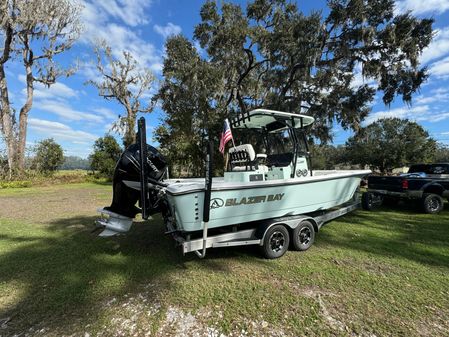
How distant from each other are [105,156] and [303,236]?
2477 cm

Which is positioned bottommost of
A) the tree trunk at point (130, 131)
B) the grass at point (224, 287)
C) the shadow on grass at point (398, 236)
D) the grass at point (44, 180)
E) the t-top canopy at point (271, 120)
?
the grass at point (224, 287)

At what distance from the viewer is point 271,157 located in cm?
532

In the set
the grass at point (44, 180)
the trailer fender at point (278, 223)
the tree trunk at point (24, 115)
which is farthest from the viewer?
the tree trunk at point (24, 115)

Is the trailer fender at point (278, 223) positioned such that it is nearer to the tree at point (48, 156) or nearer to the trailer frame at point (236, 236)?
the trailer frame at point (236, 236)

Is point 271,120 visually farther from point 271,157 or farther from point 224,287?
point 224,287

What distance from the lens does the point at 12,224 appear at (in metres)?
6.26

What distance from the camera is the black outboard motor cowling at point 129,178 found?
148 inches

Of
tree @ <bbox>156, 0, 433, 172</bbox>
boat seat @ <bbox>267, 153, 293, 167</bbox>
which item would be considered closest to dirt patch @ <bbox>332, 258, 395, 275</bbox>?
boat seat @ <bbox>267, 153, 293, 167</bbox>

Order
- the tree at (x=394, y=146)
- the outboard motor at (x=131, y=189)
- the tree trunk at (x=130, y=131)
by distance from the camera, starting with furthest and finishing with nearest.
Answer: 1. the tree at (x=394, y=146)
2. the tree trunk at (x=130, y=131)
3. the outboard motor at (x=131, y=189)

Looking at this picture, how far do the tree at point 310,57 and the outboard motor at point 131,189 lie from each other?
36.8 feet

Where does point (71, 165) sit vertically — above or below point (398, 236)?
above

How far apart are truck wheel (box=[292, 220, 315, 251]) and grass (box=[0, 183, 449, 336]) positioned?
0.15m

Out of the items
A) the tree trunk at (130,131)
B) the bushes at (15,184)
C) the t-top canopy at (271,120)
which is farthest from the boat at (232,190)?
the tree trunk at (130,131)

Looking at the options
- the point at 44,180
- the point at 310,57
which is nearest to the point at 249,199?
the point at 310,57
